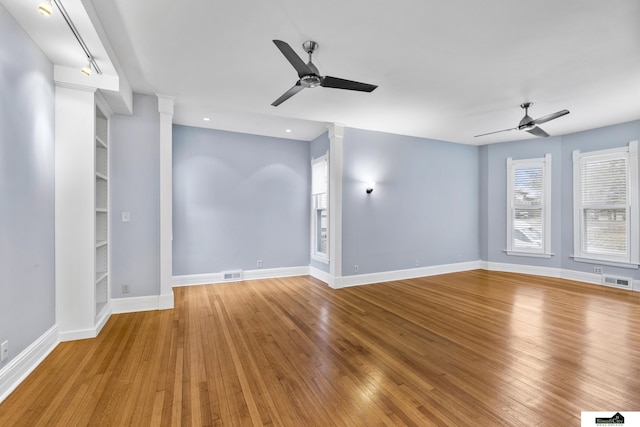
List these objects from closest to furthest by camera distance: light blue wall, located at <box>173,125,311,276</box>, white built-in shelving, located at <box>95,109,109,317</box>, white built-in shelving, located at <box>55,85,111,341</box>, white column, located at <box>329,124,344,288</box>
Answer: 1. white built-in shelving, located at <box>55,85,111,341</box>
2. white built-in shelving, located at <box>95,109,109,317</box>
3. white column, located at <box>329,124,344,288</box>
4. light blue wall, located at <box>173,125,311,276</box>

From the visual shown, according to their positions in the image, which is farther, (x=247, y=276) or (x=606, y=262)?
(x=247, y=276)

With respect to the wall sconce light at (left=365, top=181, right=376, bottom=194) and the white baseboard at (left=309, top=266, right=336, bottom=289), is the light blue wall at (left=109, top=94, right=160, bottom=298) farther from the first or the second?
the wall sconce light at (left=365, top=181, right=376, bottom=194)

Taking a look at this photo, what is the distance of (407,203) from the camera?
19.7 ft

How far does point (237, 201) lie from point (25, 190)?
337 centimetres

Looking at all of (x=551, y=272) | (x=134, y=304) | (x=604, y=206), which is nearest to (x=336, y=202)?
(x=134, y=304)

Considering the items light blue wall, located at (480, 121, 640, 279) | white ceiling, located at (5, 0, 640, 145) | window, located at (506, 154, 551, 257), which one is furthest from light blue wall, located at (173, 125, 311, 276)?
window, located at (506, 154, 551, 257)

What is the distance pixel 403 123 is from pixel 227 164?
136 inches

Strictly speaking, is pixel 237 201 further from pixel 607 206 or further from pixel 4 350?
pixel 607 206

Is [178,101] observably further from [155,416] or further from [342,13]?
[155,416]

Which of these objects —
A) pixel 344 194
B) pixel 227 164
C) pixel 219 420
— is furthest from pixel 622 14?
pixel 227 164

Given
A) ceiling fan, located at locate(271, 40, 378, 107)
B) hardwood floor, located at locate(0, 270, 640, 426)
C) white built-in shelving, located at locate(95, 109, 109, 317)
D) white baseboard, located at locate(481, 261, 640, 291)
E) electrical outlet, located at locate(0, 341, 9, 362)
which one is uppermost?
ceiling fan, located at locate(271, 40, 378, 107)

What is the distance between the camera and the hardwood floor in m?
1.91

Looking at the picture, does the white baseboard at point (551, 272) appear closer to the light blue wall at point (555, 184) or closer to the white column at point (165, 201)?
the light blue wall at point (555, 184)

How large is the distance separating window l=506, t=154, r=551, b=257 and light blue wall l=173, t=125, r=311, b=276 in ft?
15.4
